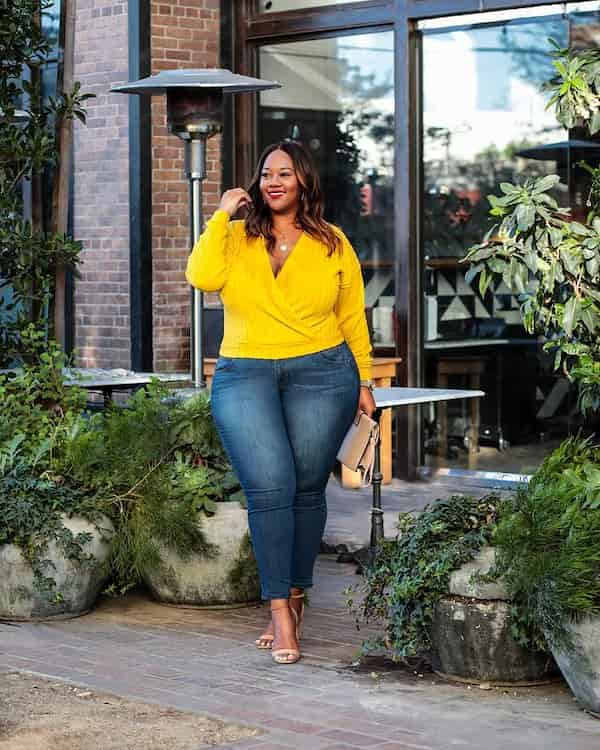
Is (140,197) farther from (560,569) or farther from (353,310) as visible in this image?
(560,569)

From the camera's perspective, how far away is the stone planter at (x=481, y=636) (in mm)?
5344

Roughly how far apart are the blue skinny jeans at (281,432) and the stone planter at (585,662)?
122cm

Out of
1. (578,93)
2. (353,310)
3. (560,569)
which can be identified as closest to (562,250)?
(578,93)

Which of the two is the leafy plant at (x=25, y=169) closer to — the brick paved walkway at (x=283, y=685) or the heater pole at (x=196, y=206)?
the heater pole at (x=196, y=206)

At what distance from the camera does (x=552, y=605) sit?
16.4ft

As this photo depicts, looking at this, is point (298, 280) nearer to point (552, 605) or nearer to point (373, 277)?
point (552, 605)

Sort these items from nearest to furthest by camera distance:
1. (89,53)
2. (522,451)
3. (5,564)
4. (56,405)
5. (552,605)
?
(552,605)
(5,564)
(56,405)
(522,451)
(89,53)

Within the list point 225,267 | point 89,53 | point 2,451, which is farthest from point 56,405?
point 89,53

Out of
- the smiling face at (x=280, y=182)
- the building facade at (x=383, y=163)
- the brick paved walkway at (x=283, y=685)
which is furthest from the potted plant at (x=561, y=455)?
the building facade at (x=383, y=163)

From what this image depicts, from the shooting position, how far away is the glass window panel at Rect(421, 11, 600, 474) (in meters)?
10.0

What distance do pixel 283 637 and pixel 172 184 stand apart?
19.0ft

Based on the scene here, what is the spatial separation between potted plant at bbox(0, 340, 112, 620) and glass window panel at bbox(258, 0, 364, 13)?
15.9 feet

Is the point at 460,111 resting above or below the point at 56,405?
above

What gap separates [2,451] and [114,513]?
1.90ft
